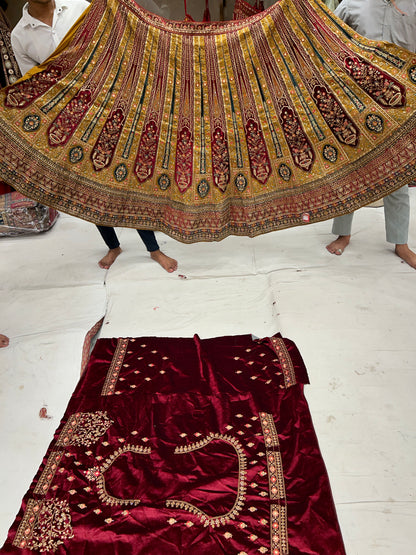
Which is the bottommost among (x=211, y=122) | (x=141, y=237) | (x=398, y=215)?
(x=141, y=237)

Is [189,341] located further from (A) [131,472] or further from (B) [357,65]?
(B) [357,65]

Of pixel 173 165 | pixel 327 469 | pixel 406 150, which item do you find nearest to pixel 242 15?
pixel 173 165

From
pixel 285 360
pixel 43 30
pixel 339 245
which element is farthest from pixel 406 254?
pixel 43 30

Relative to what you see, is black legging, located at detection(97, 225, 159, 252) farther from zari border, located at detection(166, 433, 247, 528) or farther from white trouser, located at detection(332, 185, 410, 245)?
zari border, located at detection(166, 433, 247, 528)

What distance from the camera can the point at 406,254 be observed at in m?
2.30

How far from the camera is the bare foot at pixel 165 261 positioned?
2.40 meters

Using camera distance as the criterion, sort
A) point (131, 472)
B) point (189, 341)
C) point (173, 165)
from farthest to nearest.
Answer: point (173, 165)
point (189, 341)
point (131, 472)

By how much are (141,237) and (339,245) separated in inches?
44.8

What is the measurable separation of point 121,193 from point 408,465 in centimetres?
159

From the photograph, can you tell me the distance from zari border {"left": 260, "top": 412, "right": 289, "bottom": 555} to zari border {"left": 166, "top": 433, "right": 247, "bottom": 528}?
8cm

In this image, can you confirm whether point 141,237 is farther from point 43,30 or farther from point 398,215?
point 398,215

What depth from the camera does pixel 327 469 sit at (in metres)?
1.30

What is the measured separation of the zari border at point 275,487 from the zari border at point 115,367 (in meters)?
0.56

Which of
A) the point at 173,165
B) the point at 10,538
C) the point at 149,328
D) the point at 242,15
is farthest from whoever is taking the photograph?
the point at 242,15
